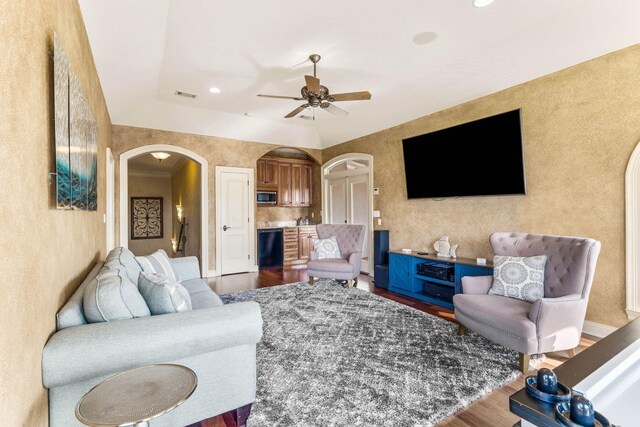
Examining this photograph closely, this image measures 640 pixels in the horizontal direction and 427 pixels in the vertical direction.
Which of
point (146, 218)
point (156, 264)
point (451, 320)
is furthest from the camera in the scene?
point (146, 218)

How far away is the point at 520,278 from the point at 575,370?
187 centimetres

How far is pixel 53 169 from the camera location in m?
1.36

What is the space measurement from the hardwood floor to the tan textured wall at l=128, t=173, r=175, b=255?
511 centimetres

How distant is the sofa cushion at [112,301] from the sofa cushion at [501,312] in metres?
2.50

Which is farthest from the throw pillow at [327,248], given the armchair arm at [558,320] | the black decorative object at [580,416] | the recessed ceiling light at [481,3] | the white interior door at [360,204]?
the black decorative object at [580,416]

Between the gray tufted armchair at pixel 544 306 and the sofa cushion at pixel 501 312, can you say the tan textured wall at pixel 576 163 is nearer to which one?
the gray tufted armchair at pixel 544 306

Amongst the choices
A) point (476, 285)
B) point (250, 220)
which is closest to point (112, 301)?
point (476, 285)

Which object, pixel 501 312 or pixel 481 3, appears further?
pixel 481 3

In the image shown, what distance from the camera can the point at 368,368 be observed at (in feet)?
7.73

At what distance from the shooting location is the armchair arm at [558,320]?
88.8 inches

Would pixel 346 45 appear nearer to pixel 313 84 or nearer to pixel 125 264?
pixel 313 84

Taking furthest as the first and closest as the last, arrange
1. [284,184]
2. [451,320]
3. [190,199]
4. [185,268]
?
Result: [284,184]
[190,199]
[185,268]
[451,320]

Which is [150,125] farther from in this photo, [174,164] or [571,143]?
[571,143]

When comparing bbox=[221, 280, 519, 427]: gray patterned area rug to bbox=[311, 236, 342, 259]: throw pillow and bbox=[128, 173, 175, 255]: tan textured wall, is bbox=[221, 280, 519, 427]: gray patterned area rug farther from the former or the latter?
bbox=[128, 173, 175, 255]: tan textured wall
